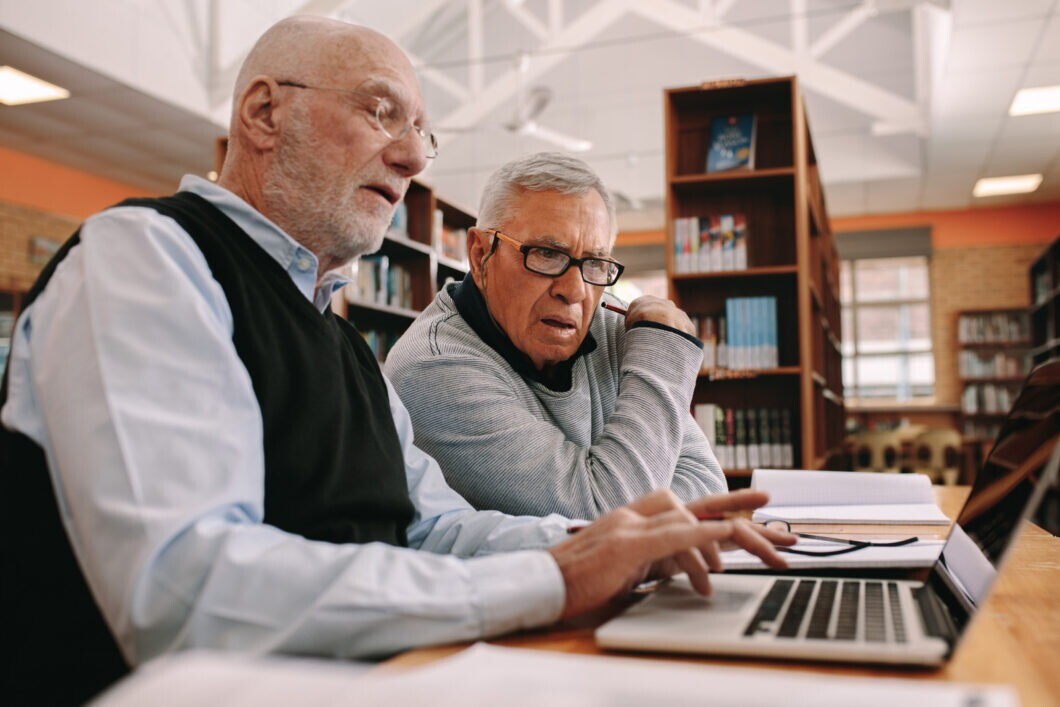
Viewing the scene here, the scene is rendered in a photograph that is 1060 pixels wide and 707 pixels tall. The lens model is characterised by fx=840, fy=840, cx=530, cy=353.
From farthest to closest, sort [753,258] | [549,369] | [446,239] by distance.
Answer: [446,239]
[753,258]
[549,369]

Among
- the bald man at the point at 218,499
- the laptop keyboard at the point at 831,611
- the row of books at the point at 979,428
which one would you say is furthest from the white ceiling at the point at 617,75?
the laptop keyboard at the point at 831,611

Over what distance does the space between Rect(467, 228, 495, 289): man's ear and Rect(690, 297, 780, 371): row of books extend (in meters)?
2.37

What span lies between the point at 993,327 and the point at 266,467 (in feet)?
34.6

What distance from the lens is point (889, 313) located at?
1062 centimetres

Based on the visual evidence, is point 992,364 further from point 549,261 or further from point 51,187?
point 51,187

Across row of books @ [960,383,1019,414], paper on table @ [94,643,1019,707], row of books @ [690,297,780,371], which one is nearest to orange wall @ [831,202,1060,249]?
row of books @ [960,383,1019,414]

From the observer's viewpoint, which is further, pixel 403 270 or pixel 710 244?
pixel 403 270

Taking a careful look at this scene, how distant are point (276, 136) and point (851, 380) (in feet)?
34.3

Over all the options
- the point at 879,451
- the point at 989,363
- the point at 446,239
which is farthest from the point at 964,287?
the point at 446,239

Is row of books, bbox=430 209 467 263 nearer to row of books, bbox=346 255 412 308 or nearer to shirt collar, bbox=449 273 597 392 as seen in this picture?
row of books, bbox=346 255 412 308

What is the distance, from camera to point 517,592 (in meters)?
0.72

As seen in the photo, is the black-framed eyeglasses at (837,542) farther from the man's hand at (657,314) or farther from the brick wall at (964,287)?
the brick wall at (964,287)

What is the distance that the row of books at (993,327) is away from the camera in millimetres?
9672

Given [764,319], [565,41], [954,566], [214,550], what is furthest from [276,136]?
[565,41]
